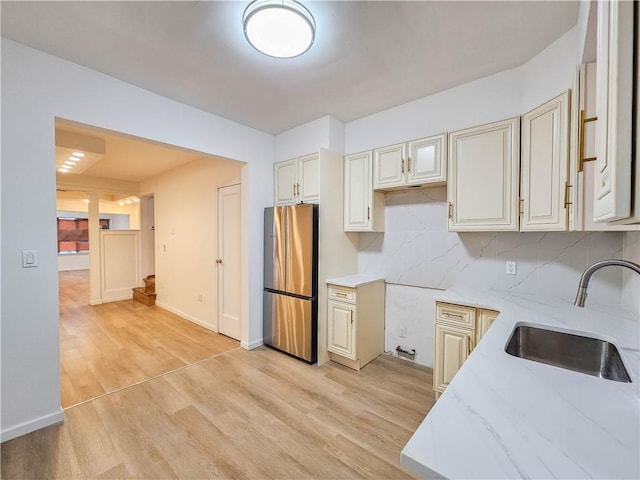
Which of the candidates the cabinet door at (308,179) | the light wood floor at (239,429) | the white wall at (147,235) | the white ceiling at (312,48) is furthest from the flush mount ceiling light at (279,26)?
the white wall at (147,235)

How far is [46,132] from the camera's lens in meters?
1.88

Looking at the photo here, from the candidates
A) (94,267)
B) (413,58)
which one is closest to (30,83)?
(413,58)

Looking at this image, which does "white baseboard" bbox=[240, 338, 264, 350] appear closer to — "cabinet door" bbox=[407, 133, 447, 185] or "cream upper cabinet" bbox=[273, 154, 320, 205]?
"cream upper cabinet" bbox=[273, 154, 320, 205]

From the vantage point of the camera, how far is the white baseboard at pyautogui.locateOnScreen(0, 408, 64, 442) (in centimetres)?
178

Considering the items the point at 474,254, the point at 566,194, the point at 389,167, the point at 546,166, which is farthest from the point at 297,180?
the point at 566,194

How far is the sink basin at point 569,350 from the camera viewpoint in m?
1.25

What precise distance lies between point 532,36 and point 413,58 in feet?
2.35

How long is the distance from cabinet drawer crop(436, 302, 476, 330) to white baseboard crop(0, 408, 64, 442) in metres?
2.83

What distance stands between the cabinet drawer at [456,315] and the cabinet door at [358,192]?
3.55ft

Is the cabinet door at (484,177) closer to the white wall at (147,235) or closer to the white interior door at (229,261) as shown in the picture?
the white interior door at (229,261)

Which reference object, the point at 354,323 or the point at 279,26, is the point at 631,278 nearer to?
the point at 354,323

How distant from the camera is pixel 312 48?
72.9 inches

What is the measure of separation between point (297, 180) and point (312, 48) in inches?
55.4

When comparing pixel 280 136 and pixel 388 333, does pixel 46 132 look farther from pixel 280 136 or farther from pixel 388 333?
pixel 388 333
